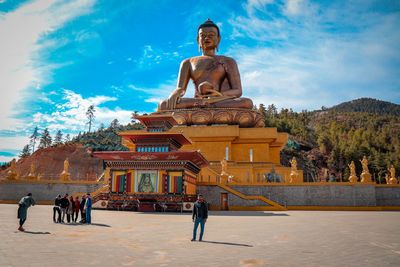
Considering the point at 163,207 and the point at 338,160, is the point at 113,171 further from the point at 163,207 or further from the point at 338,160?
the point at 338,160

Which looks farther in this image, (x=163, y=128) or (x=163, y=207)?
(x=163, y=128)

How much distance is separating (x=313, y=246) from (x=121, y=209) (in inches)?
631

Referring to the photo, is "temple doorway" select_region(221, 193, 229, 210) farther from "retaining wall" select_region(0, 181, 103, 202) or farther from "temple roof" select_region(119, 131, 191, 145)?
"retaining wall" select_region(0, 181, 103, 202)

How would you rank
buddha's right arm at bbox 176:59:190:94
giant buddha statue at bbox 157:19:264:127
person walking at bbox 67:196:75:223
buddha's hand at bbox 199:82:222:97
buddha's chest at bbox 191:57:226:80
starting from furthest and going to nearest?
1. buddha's right arm at bbox 176:59:190:94
2. buddha's chest at bbox 191:57:226:80
3. buddha's hand at bbox 199:82:222:97
4. giant buddha statue at bbox 157:19:264:127
5. person walking at bbox 67:196:75:223

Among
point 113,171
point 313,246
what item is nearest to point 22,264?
point 313,246

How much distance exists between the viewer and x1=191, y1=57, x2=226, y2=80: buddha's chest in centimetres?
3759

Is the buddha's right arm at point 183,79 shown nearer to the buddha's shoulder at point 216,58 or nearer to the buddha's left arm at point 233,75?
the buddha's shoulder at point 216,58

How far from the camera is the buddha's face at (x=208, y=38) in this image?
129ft

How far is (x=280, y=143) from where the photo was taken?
34.5m

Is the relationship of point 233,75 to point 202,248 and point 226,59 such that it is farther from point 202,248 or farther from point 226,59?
point 202,248

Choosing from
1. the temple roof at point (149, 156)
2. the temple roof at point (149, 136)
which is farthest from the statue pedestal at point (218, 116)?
the temple roof at point (149, 156)

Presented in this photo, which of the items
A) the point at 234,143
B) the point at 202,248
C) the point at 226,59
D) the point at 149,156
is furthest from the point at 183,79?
the point at 202,248

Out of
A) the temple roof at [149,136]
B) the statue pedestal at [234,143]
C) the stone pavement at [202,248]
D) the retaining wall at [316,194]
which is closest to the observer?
the stone pavement at [202,248]

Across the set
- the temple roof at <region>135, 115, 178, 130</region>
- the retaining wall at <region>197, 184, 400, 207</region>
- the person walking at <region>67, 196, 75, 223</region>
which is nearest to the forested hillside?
the retaining wall at <region>197, 184, 400, 207</region>
